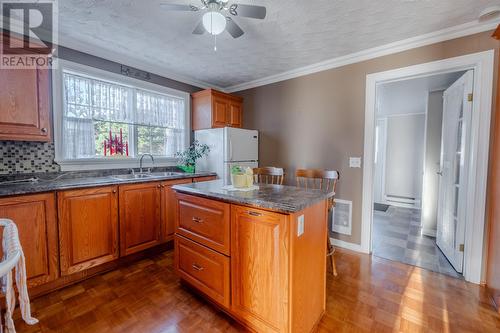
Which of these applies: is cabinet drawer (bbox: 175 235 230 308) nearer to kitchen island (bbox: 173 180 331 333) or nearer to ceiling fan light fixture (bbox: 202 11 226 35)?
kitchen island (bbox: 173 180 331 333)

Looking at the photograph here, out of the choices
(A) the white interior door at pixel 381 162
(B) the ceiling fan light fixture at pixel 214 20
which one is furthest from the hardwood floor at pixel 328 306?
(A) the white interior door at pixel 381 162

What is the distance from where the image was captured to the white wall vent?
9.18ft

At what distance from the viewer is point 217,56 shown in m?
2.80

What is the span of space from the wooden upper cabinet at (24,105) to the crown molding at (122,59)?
584mm

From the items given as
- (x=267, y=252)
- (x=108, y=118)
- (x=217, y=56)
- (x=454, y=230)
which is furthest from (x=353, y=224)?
(x=108, y=118)

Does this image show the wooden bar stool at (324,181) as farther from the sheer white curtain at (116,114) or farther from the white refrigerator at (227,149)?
the sheer white curtain at (116,114)

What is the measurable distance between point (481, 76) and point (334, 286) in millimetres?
2360

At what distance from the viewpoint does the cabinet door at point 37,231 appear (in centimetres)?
171

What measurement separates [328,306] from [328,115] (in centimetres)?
223

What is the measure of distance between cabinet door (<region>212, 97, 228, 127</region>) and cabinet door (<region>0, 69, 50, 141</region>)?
199 centimetres

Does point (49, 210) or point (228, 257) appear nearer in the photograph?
point (228, 257)

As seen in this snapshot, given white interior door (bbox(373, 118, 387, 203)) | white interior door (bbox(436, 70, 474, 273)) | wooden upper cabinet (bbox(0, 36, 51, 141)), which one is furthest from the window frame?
white interior door (bbox(373, 118, 387, 203))

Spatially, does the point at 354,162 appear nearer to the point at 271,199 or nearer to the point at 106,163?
the point at 271,199

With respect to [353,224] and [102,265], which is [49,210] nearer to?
[102,265]
